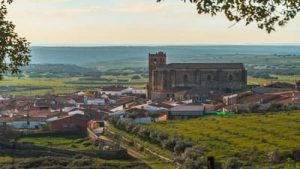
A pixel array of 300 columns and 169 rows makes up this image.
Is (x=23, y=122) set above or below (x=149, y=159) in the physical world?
below

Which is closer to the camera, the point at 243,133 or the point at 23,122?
the point at 243,133

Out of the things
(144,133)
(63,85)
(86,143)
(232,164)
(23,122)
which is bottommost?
(63,85)

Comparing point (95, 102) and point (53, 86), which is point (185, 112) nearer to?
point (95, 102)

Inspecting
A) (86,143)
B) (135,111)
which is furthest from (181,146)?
(135,111)

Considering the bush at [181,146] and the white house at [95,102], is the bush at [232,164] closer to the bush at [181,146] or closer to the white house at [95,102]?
the bush at [181,146]

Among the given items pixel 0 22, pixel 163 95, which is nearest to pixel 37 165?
pixel 0 22

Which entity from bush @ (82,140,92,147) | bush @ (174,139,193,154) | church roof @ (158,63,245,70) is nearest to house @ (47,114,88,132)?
bush @ (82,140,92,147)
